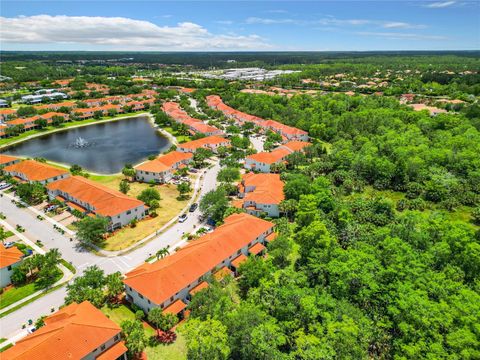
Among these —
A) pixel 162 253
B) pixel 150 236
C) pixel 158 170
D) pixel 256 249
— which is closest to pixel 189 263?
pixel 162 253

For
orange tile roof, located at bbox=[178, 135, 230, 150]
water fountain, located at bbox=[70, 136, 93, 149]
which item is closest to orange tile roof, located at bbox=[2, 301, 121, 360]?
orange tile roof, located at bbox=[178, 135, 230, 150]

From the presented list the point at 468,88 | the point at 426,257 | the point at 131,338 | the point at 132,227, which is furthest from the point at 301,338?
the point at 468,88

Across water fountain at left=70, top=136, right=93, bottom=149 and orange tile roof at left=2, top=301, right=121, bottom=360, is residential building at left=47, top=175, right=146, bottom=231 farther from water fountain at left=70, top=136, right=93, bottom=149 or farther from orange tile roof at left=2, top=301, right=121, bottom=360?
water fountain at left=70, top=136, right=93, bottom=149

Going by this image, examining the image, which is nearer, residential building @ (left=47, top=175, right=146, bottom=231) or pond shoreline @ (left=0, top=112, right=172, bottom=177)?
residential building @ (left=47, top=175, right=146, bottom=231)

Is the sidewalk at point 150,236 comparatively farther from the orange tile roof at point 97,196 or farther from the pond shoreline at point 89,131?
the pond shoreline at point 89,131

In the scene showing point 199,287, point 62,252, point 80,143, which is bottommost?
point 62,252

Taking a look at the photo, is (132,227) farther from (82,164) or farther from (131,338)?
(82,164)

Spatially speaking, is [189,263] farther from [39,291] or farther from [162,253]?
[39,291]
